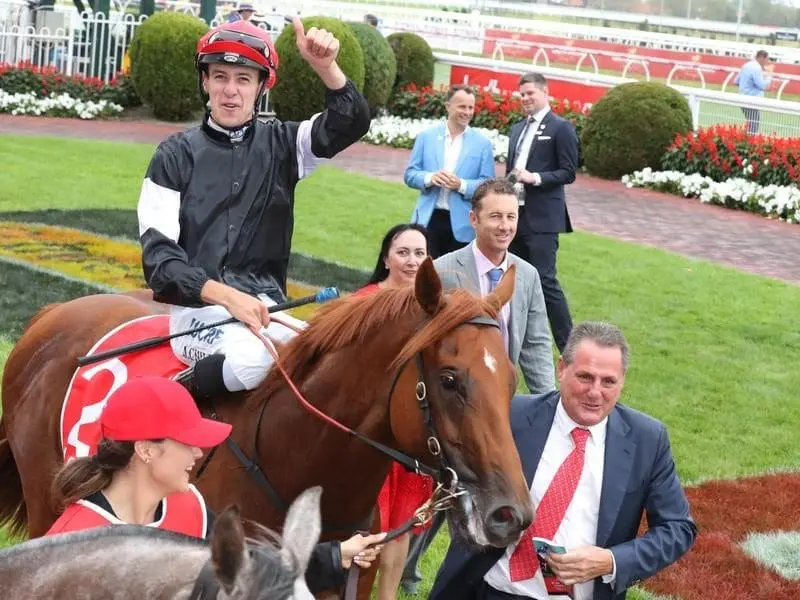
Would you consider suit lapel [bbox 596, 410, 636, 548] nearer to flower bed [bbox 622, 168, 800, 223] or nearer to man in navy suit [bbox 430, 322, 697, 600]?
man in navy suit [bbox 430, 322, 697, 600]

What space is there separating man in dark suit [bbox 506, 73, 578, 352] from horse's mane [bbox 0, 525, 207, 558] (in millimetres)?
7229

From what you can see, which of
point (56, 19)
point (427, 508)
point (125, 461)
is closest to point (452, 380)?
point (427, 508)

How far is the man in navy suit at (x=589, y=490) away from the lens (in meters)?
3.81

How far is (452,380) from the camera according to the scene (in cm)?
343

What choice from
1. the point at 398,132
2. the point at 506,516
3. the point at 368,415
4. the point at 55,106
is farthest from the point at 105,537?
the point at 55,106

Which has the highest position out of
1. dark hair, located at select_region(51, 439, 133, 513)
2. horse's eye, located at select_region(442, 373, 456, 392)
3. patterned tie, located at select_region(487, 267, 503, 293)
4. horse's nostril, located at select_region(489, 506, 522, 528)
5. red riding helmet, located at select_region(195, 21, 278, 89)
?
red riding helmet, located at select_region(195, 21, 278, 89)

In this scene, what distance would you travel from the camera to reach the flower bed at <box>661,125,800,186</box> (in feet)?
55.8

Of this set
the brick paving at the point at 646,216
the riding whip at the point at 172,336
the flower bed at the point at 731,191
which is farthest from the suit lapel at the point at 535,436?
the flower bed at the point at 731,191

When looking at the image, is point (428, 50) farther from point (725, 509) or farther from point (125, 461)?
point (125, 461)

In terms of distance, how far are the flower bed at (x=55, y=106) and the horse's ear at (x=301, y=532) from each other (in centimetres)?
2003

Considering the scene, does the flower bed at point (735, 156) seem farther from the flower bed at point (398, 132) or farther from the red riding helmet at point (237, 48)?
the red riding helmet at point (237, 48)

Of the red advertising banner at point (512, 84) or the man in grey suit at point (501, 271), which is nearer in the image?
the man in grey suit at point (501, 271)

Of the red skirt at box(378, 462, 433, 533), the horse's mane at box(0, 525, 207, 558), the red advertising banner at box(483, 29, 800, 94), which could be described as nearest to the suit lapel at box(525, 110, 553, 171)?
the red skirt at box(378, 462, 433, 533)

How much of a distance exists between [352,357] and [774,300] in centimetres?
899
